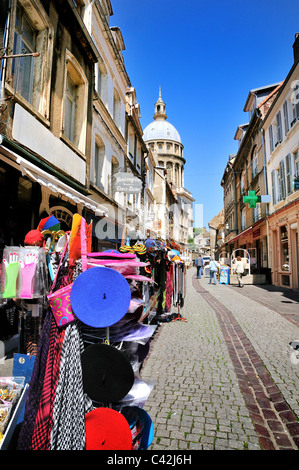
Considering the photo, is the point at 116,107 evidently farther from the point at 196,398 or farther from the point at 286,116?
the point at 196,398

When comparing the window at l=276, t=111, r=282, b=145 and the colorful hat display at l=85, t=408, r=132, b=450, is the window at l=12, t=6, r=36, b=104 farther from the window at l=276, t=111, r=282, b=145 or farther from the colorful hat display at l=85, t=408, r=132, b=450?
the window at l=276, t=111, r=282, b=145

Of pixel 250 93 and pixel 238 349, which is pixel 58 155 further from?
pixel 250 93

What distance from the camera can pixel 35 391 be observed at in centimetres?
175

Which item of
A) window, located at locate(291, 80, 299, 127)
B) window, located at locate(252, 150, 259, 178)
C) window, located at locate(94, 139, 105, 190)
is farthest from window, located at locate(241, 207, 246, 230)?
window, located at locate(94, 139, 105, 190)

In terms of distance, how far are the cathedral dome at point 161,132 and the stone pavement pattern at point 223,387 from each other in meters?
68.7

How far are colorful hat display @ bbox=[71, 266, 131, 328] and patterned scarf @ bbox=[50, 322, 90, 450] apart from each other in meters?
0.14

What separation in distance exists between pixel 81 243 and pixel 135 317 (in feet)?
2.31

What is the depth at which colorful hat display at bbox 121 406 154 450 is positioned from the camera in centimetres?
196

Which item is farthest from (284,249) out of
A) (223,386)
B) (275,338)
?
(223,386)

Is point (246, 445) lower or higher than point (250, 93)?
lower

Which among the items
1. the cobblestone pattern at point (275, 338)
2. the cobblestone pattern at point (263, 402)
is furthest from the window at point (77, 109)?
the cobblestone pattern at point (263, 402)

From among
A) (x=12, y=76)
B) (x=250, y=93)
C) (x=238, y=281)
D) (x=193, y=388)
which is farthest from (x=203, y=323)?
(x=250, y=93)

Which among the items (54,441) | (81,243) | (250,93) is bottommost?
(54,441)
